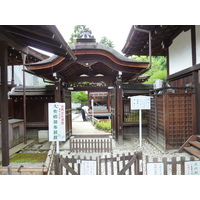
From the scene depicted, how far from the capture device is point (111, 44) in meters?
20.0


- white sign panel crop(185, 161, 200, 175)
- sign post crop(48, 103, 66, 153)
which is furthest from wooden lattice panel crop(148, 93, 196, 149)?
sign post crop(48, 103, 66, 153)

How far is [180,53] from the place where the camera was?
652cm

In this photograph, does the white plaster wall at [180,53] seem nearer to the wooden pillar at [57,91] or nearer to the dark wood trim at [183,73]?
the dark wood trim at [183,73]

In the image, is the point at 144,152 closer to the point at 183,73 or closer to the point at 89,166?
the point at 89,166

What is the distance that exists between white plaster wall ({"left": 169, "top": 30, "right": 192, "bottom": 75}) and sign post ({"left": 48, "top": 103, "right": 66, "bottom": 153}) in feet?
17.6

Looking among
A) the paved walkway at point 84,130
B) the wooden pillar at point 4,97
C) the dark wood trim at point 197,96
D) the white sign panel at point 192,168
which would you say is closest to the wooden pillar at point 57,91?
the paved walkway at point 84,130

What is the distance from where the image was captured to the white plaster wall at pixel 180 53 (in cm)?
587

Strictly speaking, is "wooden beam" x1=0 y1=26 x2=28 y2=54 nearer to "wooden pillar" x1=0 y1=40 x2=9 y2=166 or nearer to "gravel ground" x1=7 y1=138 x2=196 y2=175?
"wooden pillar" x1=0 y1=40 x2=9 y2=166

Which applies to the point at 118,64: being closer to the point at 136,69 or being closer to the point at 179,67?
the point at 136,69

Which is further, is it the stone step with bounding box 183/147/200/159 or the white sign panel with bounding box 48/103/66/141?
the stone step with bounding box 183/147/200/159

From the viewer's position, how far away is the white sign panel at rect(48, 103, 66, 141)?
4.03m

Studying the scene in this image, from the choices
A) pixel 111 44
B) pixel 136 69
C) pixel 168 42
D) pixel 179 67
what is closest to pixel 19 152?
pixel 136 69

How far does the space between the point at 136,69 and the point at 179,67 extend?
225cm

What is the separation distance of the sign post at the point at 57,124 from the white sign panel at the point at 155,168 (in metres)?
2.28
